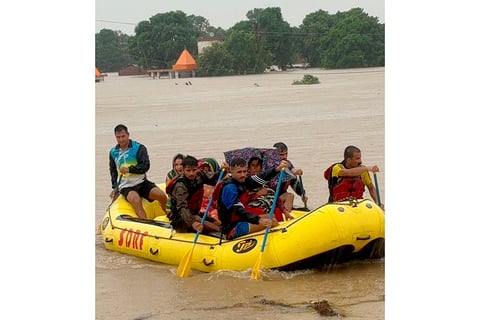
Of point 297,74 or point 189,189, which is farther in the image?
point 297,74

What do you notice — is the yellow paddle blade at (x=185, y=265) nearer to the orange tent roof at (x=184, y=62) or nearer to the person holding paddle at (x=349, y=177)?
the person holding paddle at (x=349, y=177)

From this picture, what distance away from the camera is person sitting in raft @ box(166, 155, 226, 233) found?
578cm

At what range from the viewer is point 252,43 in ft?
53.0

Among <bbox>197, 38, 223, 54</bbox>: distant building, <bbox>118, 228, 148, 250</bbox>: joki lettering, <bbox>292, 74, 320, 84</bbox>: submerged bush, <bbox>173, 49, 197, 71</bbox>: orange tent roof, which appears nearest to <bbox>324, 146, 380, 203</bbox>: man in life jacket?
<bbox>118, 228, 148, 250</bbox>: joki lettering

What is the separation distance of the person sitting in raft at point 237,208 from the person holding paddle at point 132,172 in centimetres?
140

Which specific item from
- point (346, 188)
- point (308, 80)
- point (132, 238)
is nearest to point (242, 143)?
point (308, 80)

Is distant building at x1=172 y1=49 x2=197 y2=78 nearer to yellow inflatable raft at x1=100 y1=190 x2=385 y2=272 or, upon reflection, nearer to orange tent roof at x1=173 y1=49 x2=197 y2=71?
orange tent roof at x1=173 y1=49 x2=197 y2=71

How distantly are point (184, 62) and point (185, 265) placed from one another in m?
13.5

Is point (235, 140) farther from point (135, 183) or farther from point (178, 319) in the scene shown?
point (178, 319)

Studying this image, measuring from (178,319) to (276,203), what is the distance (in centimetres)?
127

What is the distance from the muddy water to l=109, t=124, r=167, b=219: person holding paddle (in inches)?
19.5

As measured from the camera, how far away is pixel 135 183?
22.5 ft

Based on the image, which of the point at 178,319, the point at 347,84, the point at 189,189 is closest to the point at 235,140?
the point at 347,84
